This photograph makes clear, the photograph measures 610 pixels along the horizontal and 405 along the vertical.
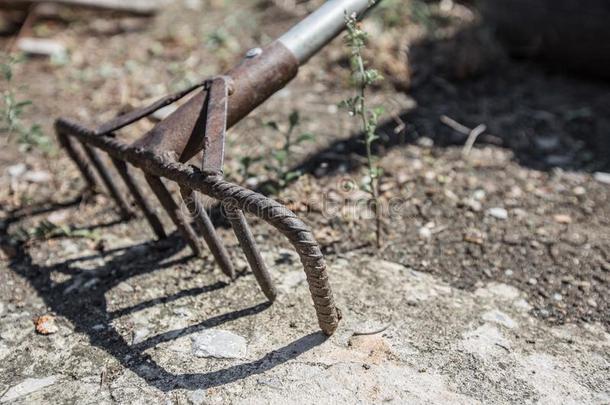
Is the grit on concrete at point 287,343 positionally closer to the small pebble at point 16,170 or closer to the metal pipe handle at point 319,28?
the small pebble at point 16,170

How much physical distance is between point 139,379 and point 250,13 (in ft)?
10.3

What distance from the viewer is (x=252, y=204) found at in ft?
6.48

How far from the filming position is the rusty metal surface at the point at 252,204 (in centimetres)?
194

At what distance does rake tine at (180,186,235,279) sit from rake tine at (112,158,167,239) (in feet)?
1.05

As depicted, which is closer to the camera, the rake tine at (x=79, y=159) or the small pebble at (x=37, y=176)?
the rake tine at (x=79, y=159)

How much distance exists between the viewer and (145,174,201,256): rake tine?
2.36m

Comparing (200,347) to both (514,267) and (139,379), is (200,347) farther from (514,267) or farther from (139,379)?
(514,267)

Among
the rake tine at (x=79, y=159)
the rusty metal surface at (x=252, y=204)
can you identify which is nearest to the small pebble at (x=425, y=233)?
the rusty metal surface at (x=252, y=204)

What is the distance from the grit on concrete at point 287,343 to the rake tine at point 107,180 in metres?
0.31

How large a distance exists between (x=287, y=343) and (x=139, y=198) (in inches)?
33.8

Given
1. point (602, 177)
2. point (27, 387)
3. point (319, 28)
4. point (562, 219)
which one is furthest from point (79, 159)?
Answer: point (602, 177)

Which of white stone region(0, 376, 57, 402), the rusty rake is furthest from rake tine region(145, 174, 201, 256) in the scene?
white stone region(0, 376, 57, 402)

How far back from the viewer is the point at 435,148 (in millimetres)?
3246

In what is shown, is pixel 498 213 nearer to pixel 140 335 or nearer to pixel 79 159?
pixel 140 335
